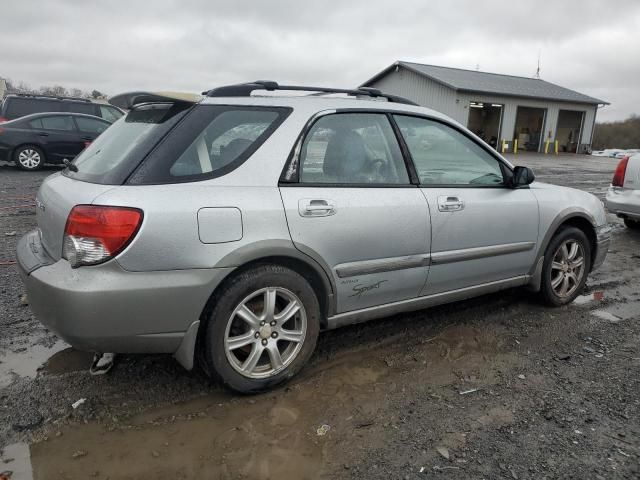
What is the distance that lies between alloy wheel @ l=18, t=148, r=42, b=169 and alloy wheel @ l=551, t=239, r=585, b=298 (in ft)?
39.8

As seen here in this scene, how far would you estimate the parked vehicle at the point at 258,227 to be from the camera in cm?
242

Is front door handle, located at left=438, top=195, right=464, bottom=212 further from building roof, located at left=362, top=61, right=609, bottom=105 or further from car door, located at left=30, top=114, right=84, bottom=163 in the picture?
building roof, located at left=362, top=61, right=609, bottom=105

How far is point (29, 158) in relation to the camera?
1216cm

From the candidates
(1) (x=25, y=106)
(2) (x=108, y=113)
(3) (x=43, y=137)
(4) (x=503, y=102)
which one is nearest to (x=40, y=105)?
(1) (x=25, y=106)

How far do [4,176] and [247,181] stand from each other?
1084 cm

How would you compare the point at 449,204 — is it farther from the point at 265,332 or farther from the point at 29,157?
the point at 29,157

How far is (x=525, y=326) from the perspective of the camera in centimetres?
393

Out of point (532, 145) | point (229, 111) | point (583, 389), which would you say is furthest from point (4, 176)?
point (532, 145)

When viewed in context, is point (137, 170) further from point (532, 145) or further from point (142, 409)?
point (532, 145)

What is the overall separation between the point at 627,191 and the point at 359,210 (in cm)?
564

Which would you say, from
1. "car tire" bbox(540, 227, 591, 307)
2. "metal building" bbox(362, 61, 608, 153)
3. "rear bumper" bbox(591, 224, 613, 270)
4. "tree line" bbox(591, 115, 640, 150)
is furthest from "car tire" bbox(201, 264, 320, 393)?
"tree line" bbox(591, 115, 640, 150)

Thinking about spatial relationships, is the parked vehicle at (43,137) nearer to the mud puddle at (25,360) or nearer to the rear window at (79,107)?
the rear window at (79,107)

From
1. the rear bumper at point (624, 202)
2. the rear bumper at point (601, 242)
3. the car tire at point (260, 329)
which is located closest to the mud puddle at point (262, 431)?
the car tire at point (260, 329)

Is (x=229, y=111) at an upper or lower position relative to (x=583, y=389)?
upper
